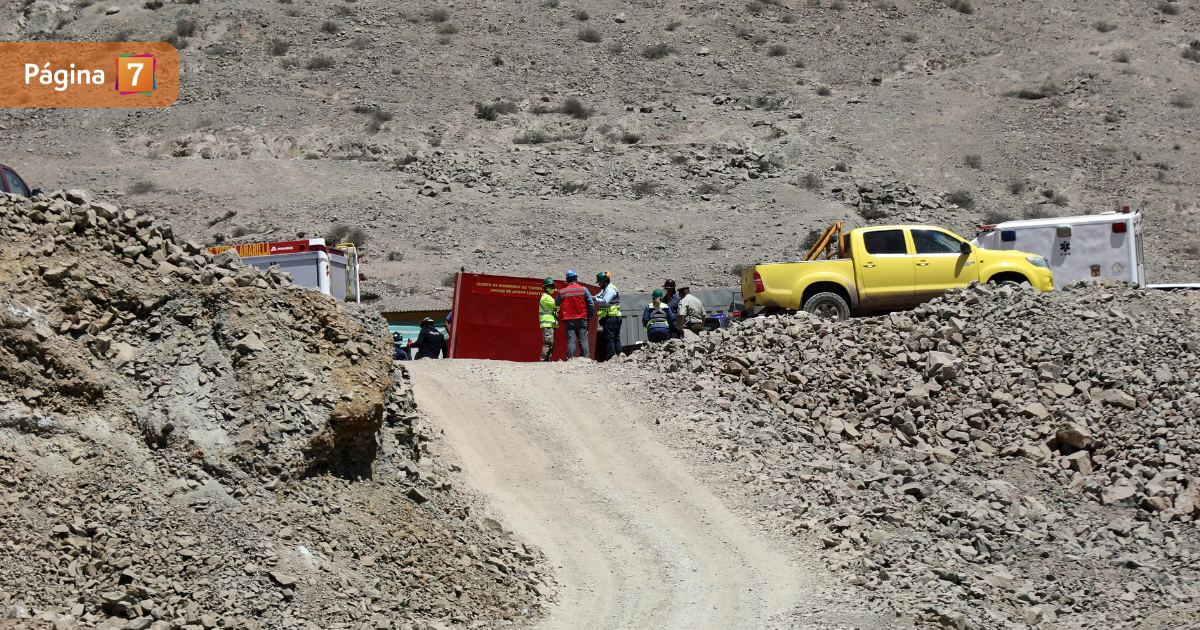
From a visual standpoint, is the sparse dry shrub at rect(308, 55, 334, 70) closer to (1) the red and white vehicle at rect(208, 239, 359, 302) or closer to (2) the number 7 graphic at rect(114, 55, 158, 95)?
(2) the number 7 graphic at rect(114, 55, 158, 95)

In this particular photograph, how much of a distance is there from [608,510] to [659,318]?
5.92 metres

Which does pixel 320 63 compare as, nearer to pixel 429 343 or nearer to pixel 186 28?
pixel 186 28

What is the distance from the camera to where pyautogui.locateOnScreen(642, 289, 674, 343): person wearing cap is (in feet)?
53.6

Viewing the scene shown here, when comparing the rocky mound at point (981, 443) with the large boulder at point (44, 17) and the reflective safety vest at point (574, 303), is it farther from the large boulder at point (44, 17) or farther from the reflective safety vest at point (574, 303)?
the large boulder at point (44, 17)

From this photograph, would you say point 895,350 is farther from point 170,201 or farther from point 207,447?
point 170,201

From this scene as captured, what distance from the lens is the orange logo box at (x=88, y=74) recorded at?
38719 mm

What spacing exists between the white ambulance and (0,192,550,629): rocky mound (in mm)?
12458

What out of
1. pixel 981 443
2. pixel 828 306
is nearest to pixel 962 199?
pixel 828 306

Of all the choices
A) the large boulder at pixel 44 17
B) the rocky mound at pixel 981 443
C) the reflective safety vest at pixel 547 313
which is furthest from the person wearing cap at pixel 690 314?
the large boulder at pixel 44 17

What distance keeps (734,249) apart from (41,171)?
2190 centimetres

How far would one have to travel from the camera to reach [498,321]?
1758 centimetres

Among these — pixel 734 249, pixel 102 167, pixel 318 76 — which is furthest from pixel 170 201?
pixel 734 249

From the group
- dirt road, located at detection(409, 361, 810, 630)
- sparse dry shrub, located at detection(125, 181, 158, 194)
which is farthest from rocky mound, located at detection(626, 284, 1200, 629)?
sparse dry shrub, located at detection(125, 181, 158, 194)

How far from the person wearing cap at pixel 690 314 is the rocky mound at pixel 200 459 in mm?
7826
